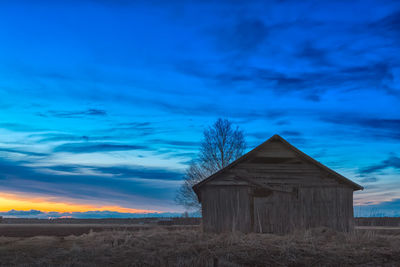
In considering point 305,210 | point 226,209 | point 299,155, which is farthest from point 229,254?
point 299,155

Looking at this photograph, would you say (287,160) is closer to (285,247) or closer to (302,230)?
(302,230)

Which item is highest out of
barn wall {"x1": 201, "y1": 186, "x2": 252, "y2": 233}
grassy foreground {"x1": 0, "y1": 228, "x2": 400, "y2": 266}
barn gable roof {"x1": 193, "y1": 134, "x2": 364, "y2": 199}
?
barn gable roof {"x1": 193, "y1": 134, "x2": 364, "y2": 199}

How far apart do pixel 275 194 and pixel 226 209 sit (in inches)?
123

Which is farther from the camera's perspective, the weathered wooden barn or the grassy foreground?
the weathered wooden barn

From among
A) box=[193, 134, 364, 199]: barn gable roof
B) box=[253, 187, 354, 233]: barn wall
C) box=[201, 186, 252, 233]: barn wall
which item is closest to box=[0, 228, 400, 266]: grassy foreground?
box=[201, 186, 252, 233]: barn wall

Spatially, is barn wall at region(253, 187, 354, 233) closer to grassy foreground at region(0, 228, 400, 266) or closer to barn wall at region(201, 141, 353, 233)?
barn wall at region(201, 141, 353, 233)

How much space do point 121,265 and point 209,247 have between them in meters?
4.77

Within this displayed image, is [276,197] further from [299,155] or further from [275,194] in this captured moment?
[299,155]

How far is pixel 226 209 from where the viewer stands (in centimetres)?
2575

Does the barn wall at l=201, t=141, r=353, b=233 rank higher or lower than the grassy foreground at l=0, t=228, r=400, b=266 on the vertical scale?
→ higher

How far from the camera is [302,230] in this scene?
25.2 metres

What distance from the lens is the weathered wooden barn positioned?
1011 inches

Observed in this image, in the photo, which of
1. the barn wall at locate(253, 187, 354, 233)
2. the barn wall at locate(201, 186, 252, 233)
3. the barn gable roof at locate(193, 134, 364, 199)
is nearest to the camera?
the barn wall at locate(201, 186, 252, 233)

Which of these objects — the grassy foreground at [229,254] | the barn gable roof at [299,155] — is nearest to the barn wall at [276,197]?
the barn gable roof at [299,155]
